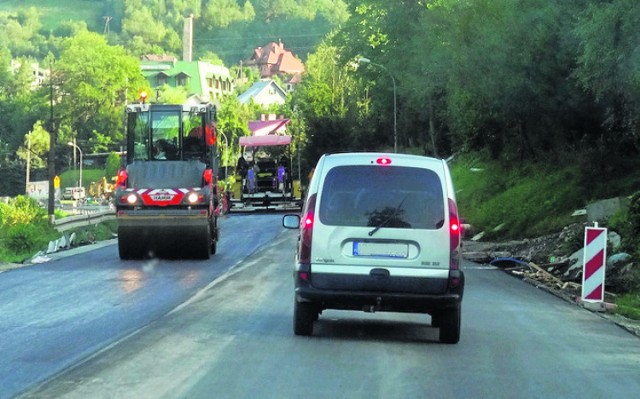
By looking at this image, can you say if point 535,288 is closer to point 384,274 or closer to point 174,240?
point 174,240

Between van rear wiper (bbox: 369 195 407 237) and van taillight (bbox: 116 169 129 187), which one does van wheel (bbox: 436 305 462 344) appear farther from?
van taillight (bbox: 116 169 129 187)

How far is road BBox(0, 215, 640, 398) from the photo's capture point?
9.53 meters

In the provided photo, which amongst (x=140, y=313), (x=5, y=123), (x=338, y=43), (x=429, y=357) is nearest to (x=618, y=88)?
(x=140, y=313)

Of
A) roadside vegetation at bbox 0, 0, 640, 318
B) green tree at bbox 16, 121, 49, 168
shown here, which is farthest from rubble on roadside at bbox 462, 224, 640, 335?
green tree at bbox 16, 121, 49, 168

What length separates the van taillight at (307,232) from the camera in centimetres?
1222

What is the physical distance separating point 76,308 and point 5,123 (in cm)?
15566

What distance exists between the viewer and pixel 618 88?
23344mm

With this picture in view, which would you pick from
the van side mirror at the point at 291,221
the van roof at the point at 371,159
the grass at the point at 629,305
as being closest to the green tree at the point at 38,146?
the grass at the point at 629,305

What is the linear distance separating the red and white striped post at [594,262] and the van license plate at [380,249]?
18.4ft

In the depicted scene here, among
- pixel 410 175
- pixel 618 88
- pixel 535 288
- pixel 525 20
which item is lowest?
pixel 535 288

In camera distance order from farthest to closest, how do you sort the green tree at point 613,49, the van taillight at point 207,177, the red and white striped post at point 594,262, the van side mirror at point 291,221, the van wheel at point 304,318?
the van taillight at point 207,177 → the green tree at point 613,49 → the red and white striped post at point 594,262 → the van side mirror at point 291,221 → the van wheel at point 304,318

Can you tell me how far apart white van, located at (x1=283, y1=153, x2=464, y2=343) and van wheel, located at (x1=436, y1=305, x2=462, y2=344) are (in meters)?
0.24

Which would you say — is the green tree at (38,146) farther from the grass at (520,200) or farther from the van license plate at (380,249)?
the van license plate at (380,249)

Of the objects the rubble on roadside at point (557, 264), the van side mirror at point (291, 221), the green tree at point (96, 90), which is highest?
the green tree at point (96, 90)
